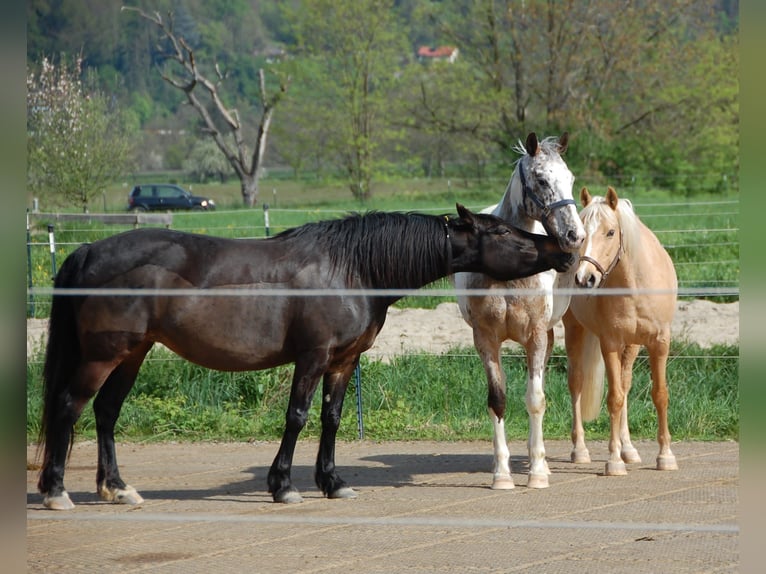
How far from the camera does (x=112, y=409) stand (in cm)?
604

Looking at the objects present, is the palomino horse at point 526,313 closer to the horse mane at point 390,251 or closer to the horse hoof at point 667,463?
the horse mane at point 390,251

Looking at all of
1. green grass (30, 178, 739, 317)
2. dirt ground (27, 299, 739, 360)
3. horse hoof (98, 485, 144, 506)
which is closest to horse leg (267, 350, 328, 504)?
horse hoof (98, 485, 144, 506)

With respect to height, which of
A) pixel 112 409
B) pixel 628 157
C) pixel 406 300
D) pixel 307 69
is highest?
pixel 307 69

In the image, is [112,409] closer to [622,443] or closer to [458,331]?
[622,443]

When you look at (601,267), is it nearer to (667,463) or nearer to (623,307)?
(623,307)

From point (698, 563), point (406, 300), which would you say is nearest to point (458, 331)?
point (406, 300)

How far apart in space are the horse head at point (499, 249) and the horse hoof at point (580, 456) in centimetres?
156

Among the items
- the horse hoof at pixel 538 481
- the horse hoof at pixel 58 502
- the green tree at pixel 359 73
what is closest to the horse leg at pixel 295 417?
the horse hoof at pixel 58 502

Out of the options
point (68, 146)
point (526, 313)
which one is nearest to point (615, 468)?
point (526, 313)

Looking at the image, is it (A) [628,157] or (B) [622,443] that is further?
(A) [628,157]

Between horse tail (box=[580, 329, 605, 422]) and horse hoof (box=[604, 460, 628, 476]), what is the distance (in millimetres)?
676

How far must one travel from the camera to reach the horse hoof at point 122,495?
5.85 m

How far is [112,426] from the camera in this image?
604 cm
